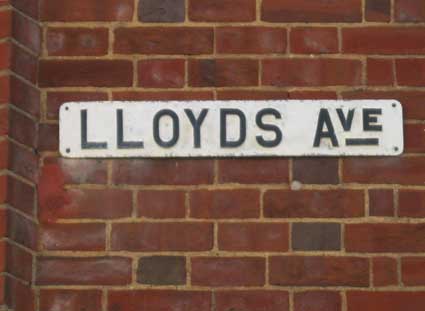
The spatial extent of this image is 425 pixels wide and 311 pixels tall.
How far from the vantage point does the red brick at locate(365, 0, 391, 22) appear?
4.77 m

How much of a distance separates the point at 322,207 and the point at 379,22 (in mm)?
→ 568

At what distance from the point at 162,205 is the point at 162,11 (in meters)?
0.57

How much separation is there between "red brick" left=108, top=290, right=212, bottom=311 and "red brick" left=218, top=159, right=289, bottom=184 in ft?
1.10

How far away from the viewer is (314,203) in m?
4.59

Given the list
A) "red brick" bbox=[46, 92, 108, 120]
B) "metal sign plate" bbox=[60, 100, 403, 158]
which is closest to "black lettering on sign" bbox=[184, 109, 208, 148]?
"metal sign plate" bbox=[60, 100, 403, 158]

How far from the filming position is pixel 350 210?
4.58 metres

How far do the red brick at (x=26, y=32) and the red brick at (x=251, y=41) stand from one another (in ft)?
1.65

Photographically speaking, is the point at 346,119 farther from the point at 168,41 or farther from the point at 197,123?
the point at 168,41

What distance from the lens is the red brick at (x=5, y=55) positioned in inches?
181

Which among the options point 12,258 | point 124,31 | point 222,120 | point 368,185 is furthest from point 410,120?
point 12,258

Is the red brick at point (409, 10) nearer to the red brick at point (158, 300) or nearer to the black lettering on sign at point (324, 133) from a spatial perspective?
the black lettering on sign at point (324, 133)

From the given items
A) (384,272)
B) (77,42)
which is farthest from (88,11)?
(384,272)

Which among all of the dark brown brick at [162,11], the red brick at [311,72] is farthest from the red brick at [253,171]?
the dark brown brick at [162,11]

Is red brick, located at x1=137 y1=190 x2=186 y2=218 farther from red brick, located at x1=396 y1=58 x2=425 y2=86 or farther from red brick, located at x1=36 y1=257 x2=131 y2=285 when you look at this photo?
red brick, located at x1=396 y1=58 x2=425 y2=86
